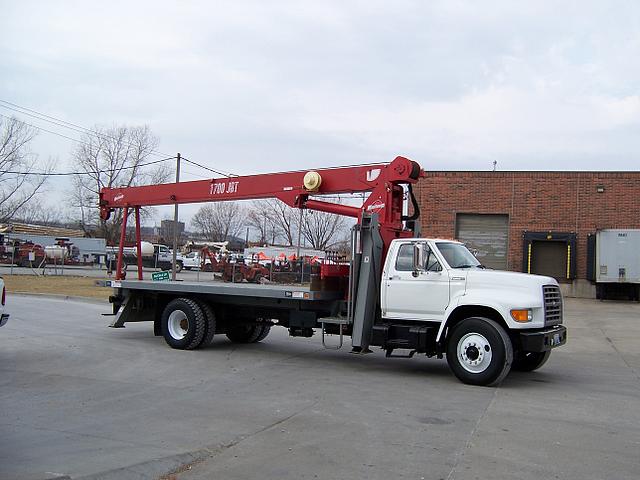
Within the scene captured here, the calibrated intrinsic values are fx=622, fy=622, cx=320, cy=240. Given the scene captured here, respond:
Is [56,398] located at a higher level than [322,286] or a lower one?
lower

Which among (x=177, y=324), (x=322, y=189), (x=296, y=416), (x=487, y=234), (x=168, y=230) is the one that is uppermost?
(x=168, y=230)

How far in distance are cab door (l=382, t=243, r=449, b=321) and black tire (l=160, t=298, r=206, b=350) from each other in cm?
394

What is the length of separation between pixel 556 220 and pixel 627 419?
70.8 feet

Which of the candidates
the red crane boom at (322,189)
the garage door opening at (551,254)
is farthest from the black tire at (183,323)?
the garage door opening at (551,254)

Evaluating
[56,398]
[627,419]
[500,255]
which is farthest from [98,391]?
[500,255]

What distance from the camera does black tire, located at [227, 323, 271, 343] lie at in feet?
44.4

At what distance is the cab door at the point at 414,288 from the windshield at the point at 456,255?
0.22m

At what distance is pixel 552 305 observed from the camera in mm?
9656

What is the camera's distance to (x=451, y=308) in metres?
9.60

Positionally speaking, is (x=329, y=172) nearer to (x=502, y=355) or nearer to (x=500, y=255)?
(x=502, y=355)

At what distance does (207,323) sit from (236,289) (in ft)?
3.58

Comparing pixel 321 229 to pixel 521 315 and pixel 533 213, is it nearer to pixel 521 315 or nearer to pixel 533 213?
pixel 533 213

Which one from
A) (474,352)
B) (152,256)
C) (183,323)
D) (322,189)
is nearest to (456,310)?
(474,352)

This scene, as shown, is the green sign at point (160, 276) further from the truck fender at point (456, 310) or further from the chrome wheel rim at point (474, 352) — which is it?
the chrome wheel rim at point (474, 352)
